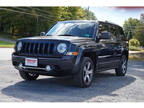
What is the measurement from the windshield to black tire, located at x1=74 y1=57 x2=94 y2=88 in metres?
0.88

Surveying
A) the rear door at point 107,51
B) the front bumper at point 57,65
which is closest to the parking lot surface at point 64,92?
the front bumper at point 57,65

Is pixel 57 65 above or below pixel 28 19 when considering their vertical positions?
below

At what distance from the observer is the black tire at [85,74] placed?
5.85 meters

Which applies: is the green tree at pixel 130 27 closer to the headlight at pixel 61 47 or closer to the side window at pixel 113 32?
the side window at pixel 113 32

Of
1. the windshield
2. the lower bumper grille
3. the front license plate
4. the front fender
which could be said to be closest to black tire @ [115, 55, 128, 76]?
the windshield

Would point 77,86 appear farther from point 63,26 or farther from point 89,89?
point 63,26

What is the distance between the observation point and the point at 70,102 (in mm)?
4609

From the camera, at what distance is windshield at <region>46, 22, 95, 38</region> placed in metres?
6.73

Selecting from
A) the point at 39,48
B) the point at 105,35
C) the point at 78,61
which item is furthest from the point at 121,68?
the point at 39,48

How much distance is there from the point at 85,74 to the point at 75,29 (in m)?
1.45

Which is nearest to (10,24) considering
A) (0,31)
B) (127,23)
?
(0,31)

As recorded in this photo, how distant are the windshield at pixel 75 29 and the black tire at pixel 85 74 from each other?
88cm

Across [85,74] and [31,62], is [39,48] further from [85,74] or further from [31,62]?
[85,74]

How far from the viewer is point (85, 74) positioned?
611 cm
